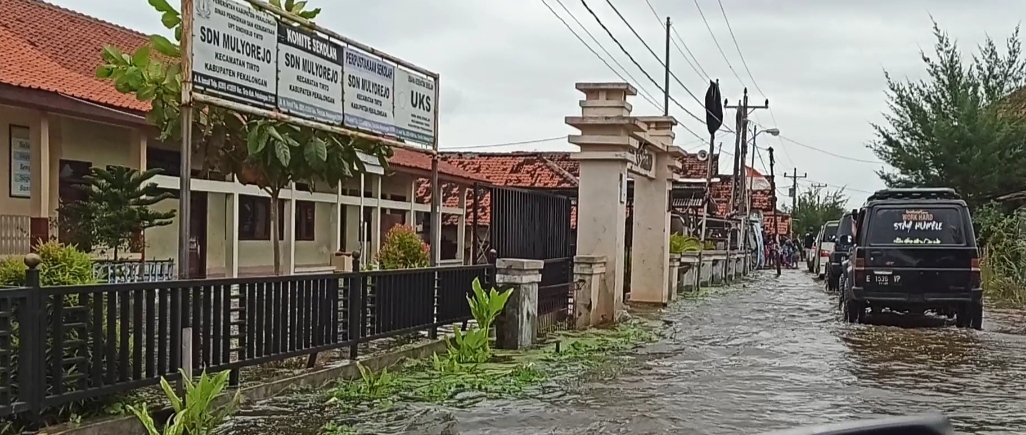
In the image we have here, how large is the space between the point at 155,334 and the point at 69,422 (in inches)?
34.5

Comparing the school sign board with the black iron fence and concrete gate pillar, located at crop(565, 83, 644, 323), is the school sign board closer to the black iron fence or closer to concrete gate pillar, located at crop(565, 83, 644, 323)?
the black iron fence

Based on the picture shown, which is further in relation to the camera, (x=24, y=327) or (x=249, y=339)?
(x=249, y=339)

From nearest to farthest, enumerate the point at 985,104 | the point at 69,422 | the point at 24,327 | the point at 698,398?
1. the point at 24,327
2. the point at 69,422
3. the point at 698,398
4. the point at 985,104

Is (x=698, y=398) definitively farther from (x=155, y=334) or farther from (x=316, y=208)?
(x=316, y=208)

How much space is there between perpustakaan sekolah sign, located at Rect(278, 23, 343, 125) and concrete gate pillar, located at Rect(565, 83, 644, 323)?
242 inches

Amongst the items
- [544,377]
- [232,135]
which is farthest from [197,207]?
[544,377]

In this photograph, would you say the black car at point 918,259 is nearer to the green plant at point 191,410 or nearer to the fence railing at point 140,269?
the fence railing at point 140,269

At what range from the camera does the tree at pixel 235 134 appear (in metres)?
8.82

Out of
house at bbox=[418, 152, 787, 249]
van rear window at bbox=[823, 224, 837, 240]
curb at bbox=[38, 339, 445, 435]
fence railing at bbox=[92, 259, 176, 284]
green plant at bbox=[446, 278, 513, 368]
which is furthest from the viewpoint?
house at bbox=[418, 152, 787, 249]

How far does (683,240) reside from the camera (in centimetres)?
2612

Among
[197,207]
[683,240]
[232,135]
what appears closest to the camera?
[232,135]

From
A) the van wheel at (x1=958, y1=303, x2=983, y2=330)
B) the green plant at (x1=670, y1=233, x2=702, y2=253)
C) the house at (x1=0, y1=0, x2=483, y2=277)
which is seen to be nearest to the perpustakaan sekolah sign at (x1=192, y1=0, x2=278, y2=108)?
the house at (x1=0, y1=0, x2=483, y2=277)

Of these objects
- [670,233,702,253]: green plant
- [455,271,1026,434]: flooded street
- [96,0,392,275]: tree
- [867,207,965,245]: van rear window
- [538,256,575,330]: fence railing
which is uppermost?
[96,0,392,275]: tree

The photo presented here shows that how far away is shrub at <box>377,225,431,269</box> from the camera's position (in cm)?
1280
